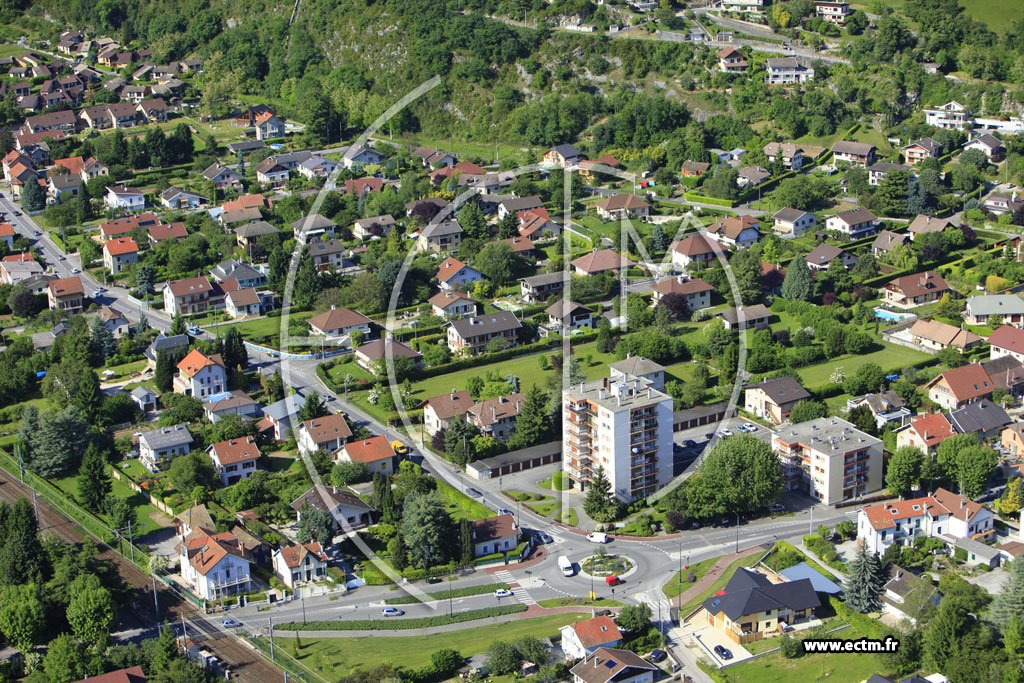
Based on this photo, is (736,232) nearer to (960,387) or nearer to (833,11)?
(960,387)

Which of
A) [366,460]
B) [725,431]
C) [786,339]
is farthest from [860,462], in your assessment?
[366,460]

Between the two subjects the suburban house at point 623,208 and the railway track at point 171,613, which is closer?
the railway track at point 171,613

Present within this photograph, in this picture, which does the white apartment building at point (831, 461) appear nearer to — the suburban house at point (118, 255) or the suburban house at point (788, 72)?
the suburban house at point (118, 255)

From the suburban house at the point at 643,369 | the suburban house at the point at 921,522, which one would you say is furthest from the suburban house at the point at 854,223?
the suburban house at the point at 921,522

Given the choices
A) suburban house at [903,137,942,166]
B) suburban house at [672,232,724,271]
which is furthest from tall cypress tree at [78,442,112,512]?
suburban house at [903,137,942,166]

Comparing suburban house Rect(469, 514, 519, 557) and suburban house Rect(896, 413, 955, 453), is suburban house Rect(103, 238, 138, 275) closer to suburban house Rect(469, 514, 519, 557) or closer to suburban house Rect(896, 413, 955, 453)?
suburban house Rect(469, 514, 519, 557)
